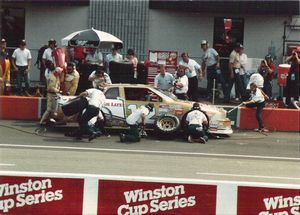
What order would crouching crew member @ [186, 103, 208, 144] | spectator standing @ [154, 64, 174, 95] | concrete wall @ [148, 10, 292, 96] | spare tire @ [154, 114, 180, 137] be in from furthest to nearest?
concrete wall @ [148, 10, 292, 96], spectator standing @ [154, 64, 174, 95], spare tire @ [154, 114, 180, 137], crouching crew member @ [186, 103, 208, 144]

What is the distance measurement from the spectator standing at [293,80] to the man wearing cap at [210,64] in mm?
2354

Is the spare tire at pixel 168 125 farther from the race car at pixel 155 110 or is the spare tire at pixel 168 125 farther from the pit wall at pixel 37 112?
the pit wall at pixel 37 112

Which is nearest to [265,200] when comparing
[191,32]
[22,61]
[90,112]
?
[90,112]

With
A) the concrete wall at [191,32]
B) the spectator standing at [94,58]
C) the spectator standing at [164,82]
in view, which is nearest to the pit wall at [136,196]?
the spectator standing at [164,82]

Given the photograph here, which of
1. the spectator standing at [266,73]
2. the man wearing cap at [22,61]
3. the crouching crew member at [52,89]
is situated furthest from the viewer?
the man wearing cap at [22,61]

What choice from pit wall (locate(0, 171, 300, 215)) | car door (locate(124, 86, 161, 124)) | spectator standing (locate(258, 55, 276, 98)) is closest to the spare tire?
car door (locate(124, 86, 161, 124))

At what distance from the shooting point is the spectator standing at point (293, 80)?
20.2 m

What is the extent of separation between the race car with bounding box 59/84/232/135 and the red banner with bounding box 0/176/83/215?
9.64 metres

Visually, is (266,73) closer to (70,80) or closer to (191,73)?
(191,73)

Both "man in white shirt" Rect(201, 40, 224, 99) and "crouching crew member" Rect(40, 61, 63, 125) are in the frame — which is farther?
"man in white shirt" Rect(201, 40, 224, 99)

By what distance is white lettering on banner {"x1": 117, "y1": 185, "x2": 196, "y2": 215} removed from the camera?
7.39m

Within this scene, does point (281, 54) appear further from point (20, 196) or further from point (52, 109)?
point (20, 196)

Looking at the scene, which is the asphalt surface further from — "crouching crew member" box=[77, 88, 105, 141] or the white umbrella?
the white umbrella

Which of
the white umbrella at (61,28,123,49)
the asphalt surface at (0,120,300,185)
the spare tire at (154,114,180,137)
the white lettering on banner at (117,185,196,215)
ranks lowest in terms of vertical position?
the asphalt surface at (0,120,300,185)
